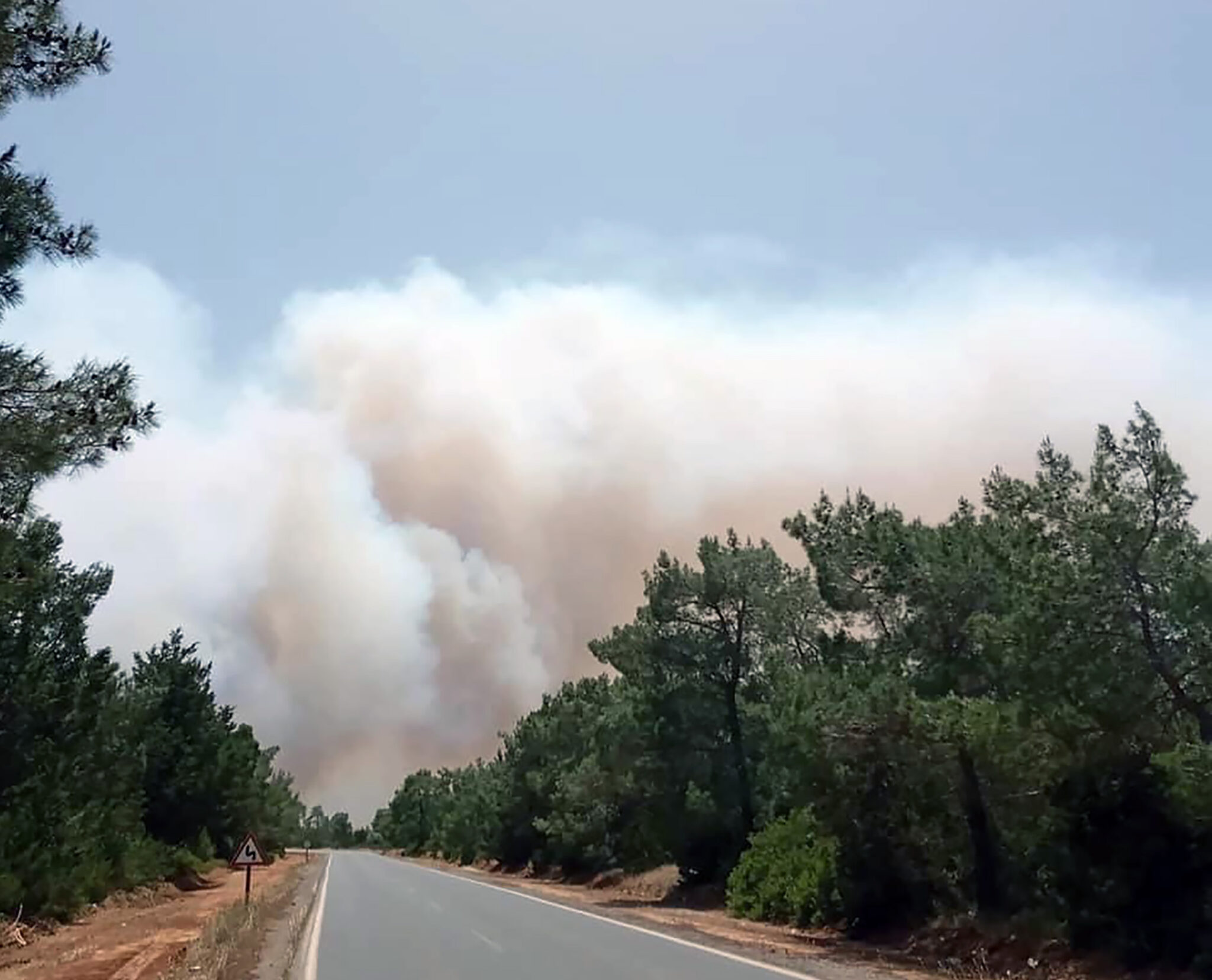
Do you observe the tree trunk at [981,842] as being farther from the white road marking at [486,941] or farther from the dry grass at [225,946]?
the dry grass at [225,946]

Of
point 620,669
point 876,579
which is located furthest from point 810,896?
point 620,669

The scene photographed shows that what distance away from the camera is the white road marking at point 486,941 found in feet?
68.1

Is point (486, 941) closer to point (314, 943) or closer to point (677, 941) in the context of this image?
point (314, 943)

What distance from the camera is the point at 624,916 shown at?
102ft

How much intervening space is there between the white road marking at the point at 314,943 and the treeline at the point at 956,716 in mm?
10920

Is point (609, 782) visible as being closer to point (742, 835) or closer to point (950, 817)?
point (742, 835)

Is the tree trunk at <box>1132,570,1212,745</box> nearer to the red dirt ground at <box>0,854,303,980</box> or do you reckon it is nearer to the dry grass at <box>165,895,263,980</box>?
the dry grass at <box>165,895,263,980</box>

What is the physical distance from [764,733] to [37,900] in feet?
75.7

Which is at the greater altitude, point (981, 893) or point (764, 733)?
point (764, 733)

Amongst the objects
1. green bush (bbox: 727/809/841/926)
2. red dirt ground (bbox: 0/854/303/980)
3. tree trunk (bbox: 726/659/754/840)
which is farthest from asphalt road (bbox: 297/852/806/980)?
tree trunk (bbox: 726/659/754/840)

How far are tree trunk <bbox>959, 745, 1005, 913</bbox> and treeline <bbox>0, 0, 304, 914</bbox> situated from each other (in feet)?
57.7

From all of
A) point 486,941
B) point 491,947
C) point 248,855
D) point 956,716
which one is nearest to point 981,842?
point 956,716

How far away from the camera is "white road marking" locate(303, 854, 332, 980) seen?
55.9 feet

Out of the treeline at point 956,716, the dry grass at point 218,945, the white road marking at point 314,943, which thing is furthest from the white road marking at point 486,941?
the treeline at point 956,716
